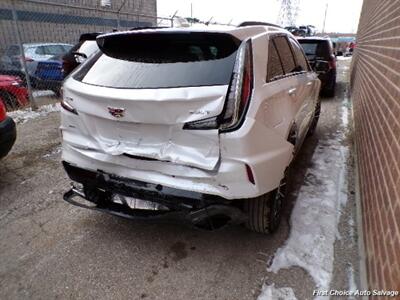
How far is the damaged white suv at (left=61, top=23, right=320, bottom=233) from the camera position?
2.16 meters

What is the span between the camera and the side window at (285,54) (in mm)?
3197

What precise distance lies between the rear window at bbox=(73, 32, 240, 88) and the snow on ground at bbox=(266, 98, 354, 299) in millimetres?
1508

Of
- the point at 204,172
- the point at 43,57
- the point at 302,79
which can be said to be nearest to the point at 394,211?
the point at 204,172

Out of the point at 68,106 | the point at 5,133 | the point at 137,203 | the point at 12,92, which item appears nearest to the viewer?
the point at 137,203

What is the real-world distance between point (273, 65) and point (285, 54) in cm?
74

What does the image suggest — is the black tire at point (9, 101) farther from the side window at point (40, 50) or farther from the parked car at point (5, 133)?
the parked car at point (5, 133)

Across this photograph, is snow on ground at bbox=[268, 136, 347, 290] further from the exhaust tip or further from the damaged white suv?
the exhaust tip

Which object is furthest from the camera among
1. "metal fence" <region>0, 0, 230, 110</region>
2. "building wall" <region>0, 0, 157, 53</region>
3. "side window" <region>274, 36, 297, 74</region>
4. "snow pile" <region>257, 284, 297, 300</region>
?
"building wall" <region>0, 0, 157, 53</region>

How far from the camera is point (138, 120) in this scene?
2.29m

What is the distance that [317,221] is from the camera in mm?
3115

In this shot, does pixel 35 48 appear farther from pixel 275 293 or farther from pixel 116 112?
pixel 275 293

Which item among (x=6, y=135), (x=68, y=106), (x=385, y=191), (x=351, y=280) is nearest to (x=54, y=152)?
(x=6, y=135)

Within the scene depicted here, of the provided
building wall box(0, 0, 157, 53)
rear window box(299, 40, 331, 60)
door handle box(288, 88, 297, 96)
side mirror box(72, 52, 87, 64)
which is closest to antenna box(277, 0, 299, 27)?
building wall box(0, 0, 157, 53)

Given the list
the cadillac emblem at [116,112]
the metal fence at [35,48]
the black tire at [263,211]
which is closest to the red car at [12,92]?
the metal fence at [35,48]
